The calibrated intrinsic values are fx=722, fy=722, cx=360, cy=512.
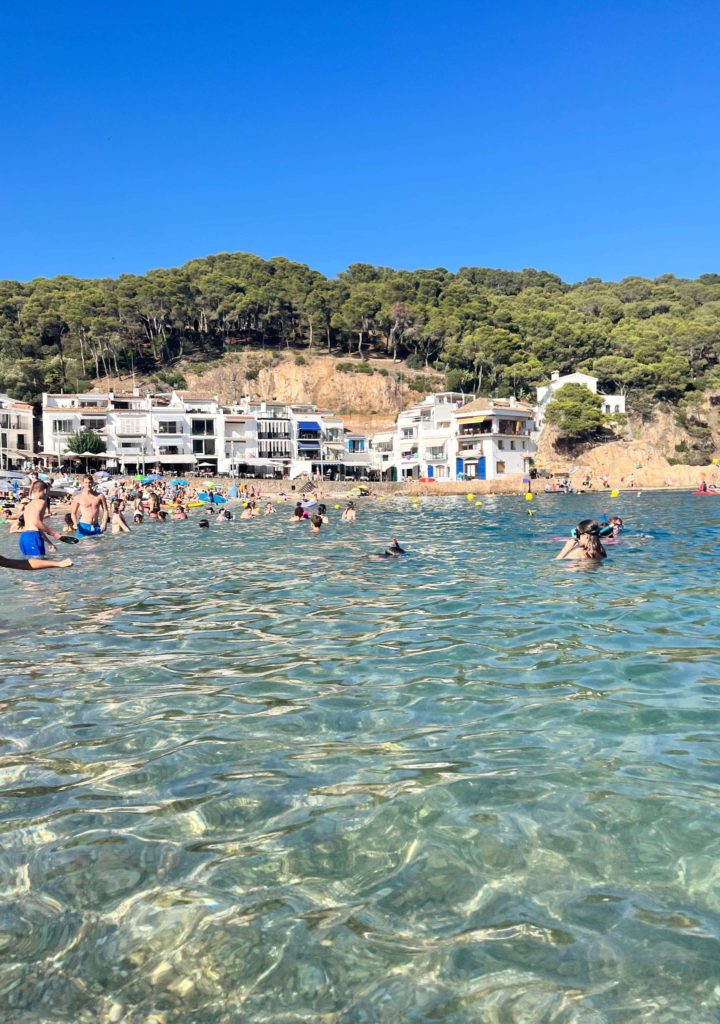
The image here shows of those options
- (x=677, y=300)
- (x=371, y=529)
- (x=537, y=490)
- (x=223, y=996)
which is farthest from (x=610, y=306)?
(x=223, y=996)

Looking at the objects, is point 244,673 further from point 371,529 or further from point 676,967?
point 371,529

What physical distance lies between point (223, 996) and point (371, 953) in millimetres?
556

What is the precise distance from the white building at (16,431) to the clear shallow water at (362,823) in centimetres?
5851

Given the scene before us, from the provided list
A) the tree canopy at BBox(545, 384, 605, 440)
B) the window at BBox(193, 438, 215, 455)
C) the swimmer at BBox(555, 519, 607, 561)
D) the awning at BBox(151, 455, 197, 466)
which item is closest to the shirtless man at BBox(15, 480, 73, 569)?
the swimmer at BBox(555, 519, 607, 561)

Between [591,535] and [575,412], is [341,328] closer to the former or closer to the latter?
[575,412]

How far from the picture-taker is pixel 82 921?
2920 mm

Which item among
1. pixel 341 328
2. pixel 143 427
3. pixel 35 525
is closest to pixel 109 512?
pixel 35 525

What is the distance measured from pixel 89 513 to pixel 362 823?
56.5 ft

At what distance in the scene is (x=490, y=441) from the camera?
6575cm

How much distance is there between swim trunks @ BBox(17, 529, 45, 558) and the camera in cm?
1266

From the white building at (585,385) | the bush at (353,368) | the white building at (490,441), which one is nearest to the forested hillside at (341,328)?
the white building at (585,385)

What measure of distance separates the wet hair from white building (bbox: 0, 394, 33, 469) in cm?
5519

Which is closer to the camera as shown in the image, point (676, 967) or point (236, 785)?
point (676, 967)

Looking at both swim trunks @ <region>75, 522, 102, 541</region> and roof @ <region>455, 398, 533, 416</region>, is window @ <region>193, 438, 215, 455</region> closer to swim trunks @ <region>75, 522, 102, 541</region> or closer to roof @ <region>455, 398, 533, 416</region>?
roof @ <region>455, 398, 533, 416</region>
